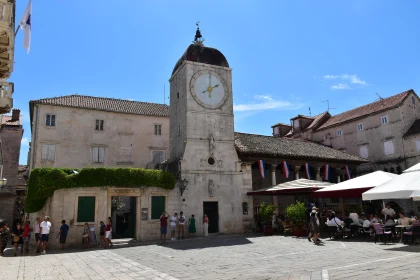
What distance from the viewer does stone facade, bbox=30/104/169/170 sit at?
26734mm

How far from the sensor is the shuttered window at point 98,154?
28234mm

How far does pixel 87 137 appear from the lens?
28.1 metres

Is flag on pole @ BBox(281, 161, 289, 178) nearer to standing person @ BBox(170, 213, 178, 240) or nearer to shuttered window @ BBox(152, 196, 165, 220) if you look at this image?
standing person @ BBox(170, 213, 178, 240)

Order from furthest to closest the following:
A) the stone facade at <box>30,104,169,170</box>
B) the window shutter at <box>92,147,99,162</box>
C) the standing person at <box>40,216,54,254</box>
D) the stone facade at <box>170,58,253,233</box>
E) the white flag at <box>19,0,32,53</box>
→ 1. the window shutter at <box>92,147,99,162</box>
2. the stone facade at <box>30,104,169,170</box>
3. the stone facade at <box>170,58,253,233</box>
4. the standing person at <box>40,216,54,254</box>
5. the white flag at <box>19,0,32,53</box>

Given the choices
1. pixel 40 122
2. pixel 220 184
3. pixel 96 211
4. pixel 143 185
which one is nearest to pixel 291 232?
pixel 220 184

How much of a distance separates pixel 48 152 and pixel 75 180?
11520mm

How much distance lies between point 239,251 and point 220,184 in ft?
28.2

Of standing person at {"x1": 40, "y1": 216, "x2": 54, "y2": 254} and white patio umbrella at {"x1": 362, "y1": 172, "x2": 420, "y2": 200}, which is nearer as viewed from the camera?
white patio umbrella at {"x1": 362, "y1": 172, "x2": 420, "y2": 200}

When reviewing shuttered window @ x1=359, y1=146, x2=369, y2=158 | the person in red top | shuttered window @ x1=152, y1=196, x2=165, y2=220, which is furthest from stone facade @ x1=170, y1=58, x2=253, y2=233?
shuttered window @ x1=359, y1=146, x2=369, y2=158

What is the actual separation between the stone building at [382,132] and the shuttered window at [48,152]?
27.7 metres

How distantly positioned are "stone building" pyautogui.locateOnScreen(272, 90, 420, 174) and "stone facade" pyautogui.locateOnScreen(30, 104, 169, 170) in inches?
740

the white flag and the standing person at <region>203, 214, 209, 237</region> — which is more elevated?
the white flag

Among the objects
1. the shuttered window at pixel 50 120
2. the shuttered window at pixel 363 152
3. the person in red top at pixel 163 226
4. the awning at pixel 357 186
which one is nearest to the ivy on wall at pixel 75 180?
the person in red top at pixel 163 226

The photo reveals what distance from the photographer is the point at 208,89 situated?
22297 millimetres
